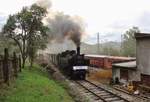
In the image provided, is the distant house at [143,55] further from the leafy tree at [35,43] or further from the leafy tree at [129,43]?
the leafy tree at [129,43]

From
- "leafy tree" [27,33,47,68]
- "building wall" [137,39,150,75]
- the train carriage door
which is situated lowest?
the train carriage door

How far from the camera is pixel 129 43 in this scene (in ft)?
310

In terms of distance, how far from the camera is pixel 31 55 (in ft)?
136

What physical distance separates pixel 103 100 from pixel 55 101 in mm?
3642

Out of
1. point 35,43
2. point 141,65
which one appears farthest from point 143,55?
point 35,43

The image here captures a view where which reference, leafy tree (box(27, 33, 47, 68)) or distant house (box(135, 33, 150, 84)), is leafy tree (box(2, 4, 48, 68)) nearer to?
leafy tree (box(27, 33, 47, 68))

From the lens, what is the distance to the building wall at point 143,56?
25.8 meters

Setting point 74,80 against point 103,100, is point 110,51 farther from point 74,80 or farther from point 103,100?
point 103,100

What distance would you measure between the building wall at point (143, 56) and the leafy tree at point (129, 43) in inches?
2071

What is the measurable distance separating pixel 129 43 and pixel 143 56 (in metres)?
68.7

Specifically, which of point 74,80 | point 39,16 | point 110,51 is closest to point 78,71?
point 74,80

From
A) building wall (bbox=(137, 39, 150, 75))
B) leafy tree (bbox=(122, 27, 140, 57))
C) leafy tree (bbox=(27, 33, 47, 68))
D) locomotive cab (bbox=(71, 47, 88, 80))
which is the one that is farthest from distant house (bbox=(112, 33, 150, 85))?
leafy tree (bbox=(122, 27, 140, 57))

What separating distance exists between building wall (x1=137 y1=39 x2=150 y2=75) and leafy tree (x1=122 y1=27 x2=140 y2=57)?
52.6m

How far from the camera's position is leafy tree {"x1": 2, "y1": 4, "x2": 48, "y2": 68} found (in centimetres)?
3988
